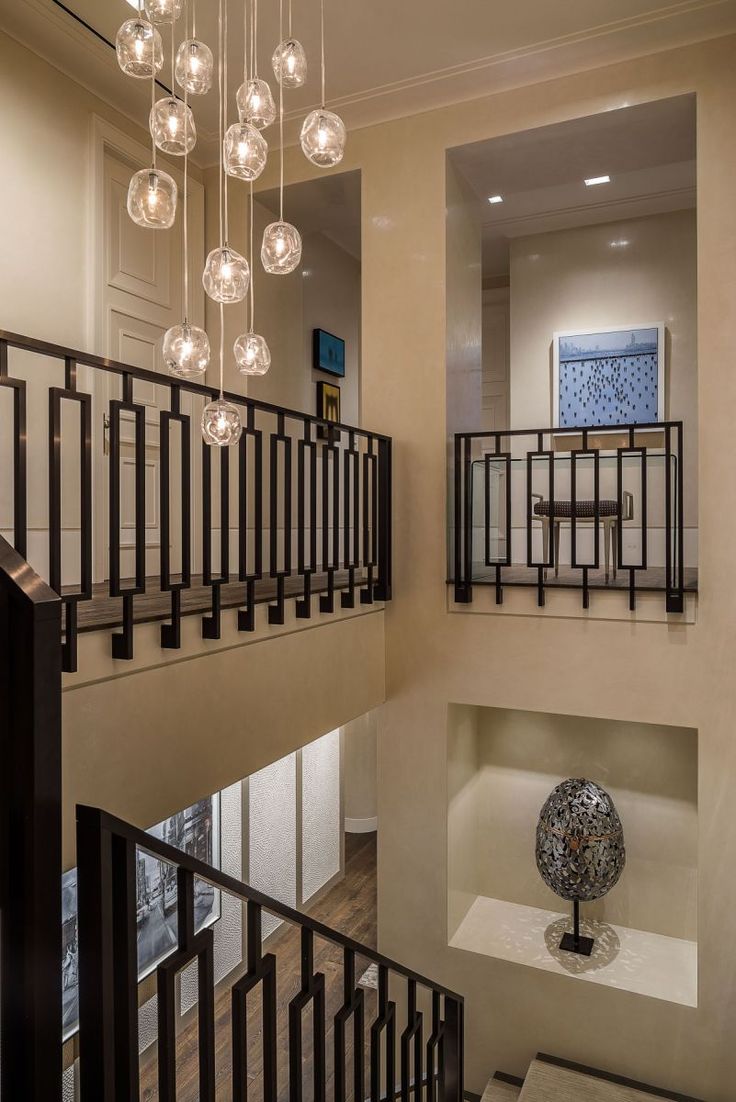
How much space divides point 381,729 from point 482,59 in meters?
3.39

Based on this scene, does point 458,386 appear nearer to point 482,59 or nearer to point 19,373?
point 482,59

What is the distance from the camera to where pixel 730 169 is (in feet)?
10.9

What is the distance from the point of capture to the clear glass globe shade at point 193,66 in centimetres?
168

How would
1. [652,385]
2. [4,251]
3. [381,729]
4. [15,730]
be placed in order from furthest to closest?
[652,385]
[381,729]
[4,251]
[15,730]

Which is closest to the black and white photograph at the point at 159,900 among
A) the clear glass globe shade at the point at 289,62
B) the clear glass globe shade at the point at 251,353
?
the clear glass globe shade at the point at 251,353

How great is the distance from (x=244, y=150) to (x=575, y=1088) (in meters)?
4.00

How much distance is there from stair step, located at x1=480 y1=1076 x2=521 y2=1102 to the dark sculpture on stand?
2.25ft

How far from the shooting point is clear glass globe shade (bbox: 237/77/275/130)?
1.72 meters

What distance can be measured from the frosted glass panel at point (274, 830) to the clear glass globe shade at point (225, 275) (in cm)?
367

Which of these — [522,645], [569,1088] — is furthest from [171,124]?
[569,1088]

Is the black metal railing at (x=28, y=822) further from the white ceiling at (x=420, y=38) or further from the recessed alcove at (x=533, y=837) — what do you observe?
the white ceiling at (x=420, y=38)

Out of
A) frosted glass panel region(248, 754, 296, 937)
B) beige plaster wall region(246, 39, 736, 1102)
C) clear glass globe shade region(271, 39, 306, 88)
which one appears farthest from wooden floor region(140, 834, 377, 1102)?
clear glass globe shade region(271, 39, 306, 88)

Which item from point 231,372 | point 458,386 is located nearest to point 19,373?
point 231,372

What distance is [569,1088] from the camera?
342 cm
